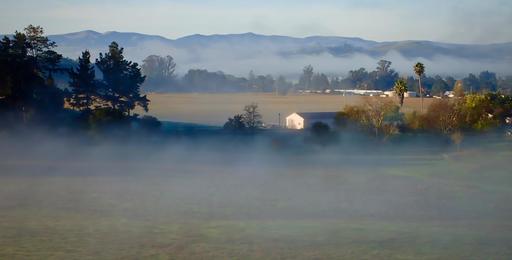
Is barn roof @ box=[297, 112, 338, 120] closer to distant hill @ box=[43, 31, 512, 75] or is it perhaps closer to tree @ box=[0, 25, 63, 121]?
tree @ box=[0, 25, 63, 121]

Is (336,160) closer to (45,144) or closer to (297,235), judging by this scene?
(45,144)

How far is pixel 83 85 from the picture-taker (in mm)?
46031

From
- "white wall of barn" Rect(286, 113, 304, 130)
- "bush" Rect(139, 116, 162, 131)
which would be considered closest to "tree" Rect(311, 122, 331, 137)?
"white wall of barn" Rect(286, 113, 304, 130)

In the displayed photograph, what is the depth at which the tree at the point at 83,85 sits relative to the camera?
149ft

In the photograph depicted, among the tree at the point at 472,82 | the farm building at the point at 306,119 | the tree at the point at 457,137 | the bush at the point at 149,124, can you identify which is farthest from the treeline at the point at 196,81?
the tree at the point at 457,137

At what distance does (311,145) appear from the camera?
141 feet

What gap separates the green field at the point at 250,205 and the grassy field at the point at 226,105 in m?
24.9

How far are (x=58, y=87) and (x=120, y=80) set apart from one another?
4422 millimetres

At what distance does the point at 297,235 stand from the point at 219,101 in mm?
71710

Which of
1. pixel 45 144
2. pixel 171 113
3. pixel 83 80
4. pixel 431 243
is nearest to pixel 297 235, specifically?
pixel 431 243

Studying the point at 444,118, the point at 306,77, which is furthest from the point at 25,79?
the point at 306,77

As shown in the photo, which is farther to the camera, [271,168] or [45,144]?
[45,144]

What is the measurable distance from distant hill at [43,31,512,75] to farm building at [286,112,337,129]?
216 feet

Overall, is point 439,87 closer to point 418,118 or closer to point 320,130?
point 418,118
